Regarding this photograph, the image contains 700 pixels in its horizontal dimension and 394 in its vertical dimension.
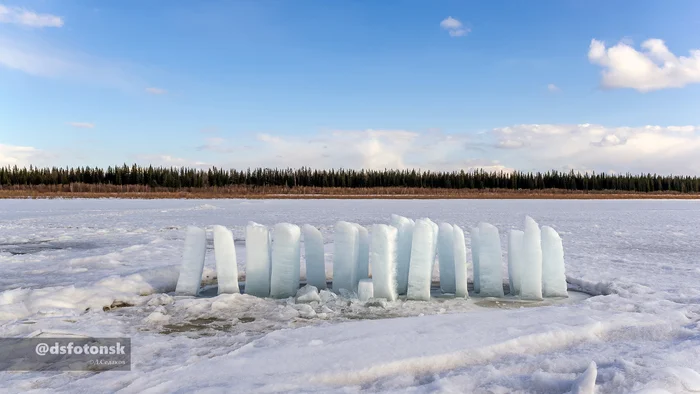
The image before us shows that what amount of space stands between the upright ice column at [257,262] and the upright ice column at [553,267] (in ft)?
9.84

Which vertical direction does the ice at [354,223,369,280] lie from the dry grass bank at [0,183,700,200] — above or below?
above

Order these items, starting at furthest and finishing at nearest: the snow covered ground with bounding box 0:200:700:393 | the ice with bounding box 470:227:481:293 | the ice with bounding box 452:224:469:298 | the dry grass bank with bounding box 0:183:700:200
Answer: the dry grass bank with bounding box 0:183:700:200 < the ice with bounding box 470:227:481:293 < the ice with bounding box 452:224:469:298 < the snow covered ground with bounding box 0:200:700:393

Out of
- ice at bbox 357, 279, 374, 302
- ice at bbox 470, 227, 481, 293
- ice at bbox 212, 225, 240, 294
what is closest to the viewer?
ice at bbox 357, 279, 374, 302

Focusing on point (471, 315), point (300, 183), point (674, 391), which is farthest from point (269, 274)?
point (300, 183)

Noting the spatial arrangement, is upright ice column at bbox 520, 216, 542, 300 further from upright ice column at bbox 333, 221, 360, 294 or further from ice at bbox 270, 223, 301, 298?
ice at bbox 270, 223, 301, 298

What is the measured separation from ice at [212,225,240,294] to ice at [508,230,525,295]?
2.99 metres

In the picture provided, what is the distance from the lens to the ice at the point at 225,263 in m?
5.43

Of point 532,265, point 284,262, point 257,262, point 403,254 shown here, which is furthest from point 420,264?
point 257,262

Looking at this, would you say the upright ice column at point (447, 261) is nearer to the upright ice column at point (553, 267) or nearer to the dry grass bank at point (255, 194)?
the upright ice column at point (553, 267)

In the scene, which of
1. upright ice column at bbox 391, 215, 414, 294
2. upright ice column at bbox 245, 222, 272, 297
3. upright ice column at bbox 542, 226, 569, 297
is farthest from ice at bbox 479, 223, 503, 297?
upright ice column at bbox 245, 222, 272, 297

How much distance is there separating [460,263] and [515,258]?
2.50ft

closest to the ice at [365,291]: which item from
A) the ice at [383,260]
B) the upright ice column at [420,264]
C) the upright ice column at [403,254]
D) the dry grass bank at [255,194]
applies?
the ice at [383,260]

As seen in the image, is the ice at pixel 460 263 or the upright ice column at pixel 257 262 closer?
the ice at pixel 460 263

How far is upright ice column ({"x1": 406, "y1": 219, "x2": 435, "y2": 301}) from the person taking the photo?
521cm
